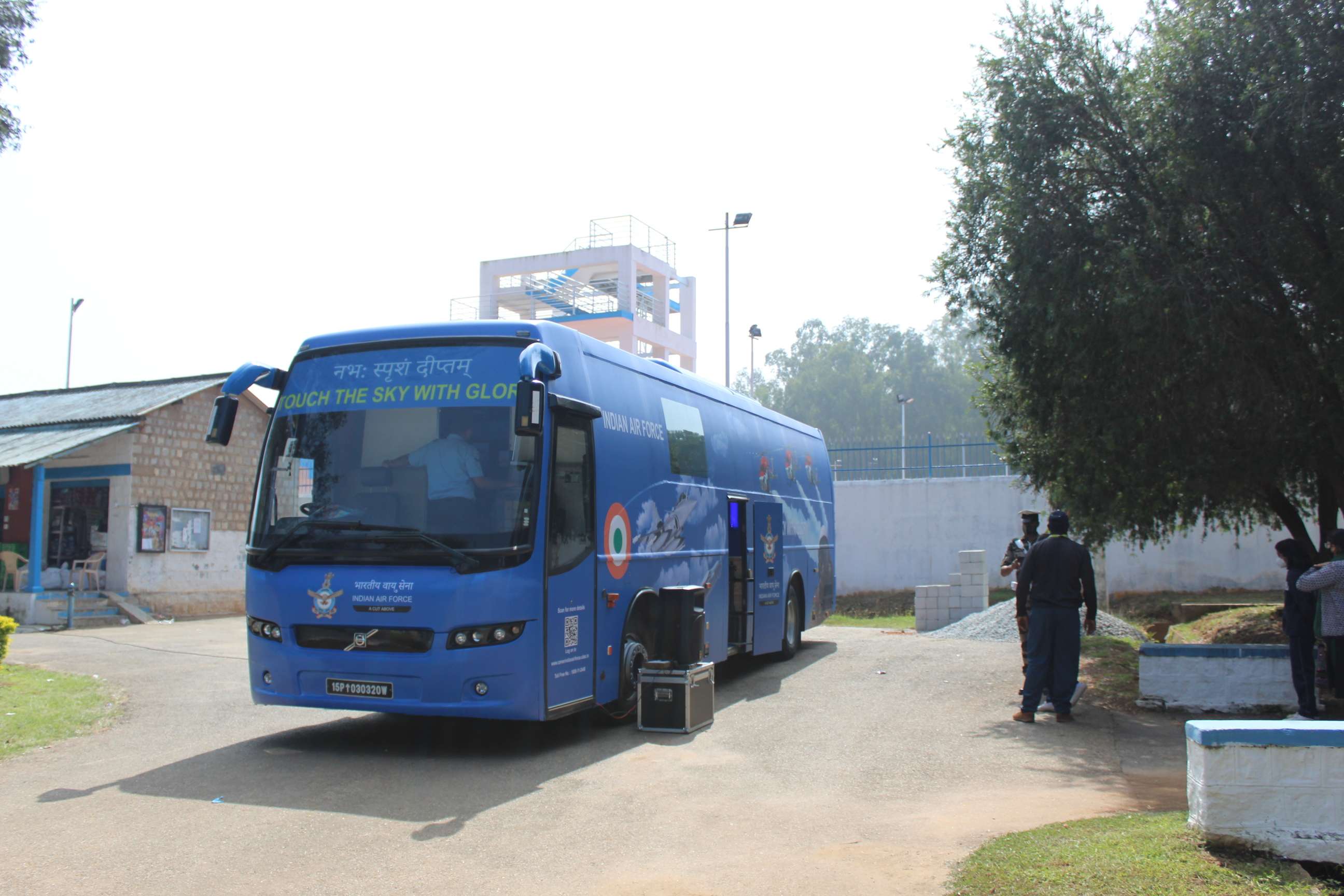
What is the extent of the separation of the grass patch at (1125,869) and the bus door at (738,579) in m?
7.16

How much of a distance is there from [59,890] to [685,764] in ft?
14.2

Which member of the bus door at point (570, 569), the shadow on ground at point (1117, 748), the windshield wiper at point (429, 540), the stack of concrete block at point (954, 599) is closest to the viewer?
the shadow on ground at point (1117, 748)

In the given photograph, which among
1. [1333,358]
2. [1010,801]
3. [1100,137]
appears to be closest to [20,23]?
[1100,137]

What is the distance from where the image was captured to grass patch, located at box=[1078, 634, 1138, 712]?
37.6ft

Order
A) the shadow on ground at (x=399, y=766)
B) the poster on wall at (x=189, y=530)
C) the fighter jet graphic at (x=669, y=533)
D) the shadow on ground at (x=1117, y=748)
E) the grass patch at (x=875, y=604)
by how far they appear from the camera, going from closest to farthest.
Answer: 1. the shadow on ground at (x=399, y=766)
2. the shadow on ground at (x=1117, y=748)
3. the fighter jet graphic at (x=669, y=533)
4. the poster on wall at (x=189, y=530)
5. the grass patch at (x=875, y=604)

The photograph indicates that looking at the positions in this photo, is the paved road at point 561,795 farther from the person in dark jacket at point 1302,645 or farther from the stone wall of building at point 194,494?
the stone wall of building at point 194,494

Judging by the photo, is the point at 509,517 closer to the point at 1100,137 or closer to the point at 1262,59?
the point at 1100,137

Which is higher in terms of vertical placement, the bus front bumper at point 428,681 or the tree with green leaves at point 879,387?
the tree with green leaves at point 879,387

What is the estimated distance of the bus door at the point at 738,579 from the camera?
42.4ft

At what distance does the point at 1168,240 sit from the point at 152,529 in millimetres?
21414

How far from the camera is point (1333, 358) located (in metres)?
10.6

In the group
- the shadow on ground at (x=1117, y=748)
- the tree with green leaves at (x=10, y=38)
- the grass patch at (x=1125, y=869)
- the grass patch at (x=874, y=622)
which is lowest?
the grass patch at (x=874, y=622)

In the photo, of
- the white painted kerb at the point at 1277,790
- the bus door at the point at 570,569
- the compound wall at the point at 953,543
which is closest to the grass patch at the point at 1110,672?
the bus door at the point at 570,569

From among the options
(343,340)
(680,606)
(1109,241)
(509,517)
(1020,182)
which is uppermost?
(1020,182)
